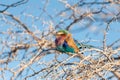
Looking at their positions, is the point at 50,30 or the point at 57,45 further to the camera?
the point at 50,30

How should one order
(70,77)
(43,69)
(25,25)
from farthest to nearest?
(25,25), (43,69), (70,77)

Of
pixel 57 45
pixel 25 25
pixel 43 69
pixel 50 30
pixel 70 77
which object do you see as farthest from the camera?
pixel 25 25

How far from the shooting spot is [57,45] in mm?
4711

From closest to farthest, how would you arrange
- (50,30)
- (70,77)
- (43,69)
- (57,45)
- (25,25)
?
1. (70,77)
2. (43,69)
3. (57,45)
4. (50,30)
5. (25,25)

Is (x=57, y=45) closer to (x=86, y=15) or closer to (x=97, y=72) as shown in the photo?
(x=97, y=72)

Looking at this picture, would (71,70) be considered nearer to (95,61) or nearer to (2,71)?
(95,61)

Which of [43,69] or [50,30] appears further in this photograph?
[50,30]

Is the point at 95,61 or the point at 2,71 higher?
the point at 95,61

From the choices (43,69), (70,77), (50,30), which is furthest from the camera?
(50,30)

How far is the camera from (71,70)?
4.09 metres

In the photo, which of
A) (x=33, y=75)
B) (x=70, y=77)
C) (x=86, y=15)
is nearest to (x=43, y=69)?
(x=33, y=75)

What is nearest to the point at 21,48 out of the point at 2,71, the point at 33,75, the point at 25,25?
the point at 25,25

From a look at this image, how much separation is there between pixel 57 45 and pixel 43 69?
49cm

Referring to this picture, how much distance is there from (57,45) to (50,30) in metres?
1.01
